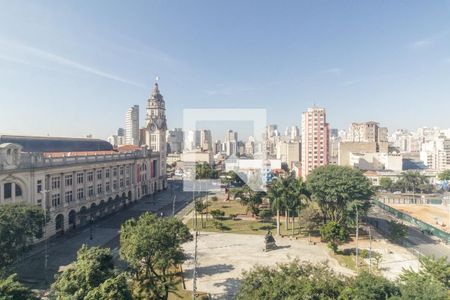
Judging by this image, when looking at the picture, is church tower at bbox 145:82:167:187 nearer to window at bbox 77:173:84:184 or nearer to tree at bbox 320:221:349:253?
window at bbox 77:173:84:184

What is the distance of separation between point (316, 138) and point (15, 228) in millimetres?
85120

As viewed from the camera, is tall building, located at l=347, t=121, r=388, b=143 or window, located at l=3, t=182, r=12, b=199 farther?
tall building, located at l=347, t=121, r=388, b=143

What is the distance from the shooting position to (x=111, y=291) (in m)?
15.7

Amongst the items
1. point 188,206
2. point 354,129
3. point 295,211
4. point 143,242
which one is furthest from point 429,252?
point 354,129

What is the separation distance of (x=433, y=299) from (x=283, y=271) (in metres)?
7.79

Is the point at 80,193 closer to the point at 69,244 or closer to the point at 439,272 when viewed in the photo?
the point at 69,244

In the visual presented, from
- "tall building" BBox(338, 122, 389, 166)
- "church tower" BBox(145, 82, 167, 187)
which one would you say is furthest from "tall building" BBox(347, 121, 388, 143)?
"church tower" BBox(145, 82, 167, 187)

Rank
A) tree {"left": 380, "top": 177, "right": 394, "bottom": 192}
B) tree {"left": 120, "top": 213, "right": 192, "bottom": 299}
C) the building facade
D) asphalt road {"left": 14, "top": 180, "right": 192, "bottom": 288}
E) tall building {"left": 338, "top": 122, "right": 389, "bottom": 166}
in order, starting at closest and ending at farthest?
1. tree {"left": 120, "top": 213, "right": 192, "bottom": 299}
2. asphalt road {"left": 14, "top": 180, "right": 192, "bottom": 288}
3. the building facade
4. tree {"left": 380, "top": 177, "right": 394, "bottom": 192}
5. tall building {"left": 338, "top": 122, "right": 389, "bottom": 166}

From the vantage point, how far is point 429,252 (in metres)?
37.6

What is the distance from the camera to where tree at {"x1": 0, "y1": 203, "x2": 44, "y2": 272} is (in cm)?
2478

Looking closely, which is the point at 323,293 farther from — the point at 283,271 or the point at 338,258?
the point at 338,258

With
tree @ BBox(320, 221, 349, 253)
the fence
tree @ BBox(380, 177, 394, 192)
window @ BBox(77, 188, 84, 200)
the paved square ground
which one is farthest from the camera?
tree @ BBox(380, 177, 394, 192)

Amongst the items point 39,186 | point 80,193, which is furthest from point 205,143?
point 39,186

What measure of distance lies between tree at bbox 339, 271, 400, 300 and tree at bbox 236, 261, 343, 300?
0.66m
